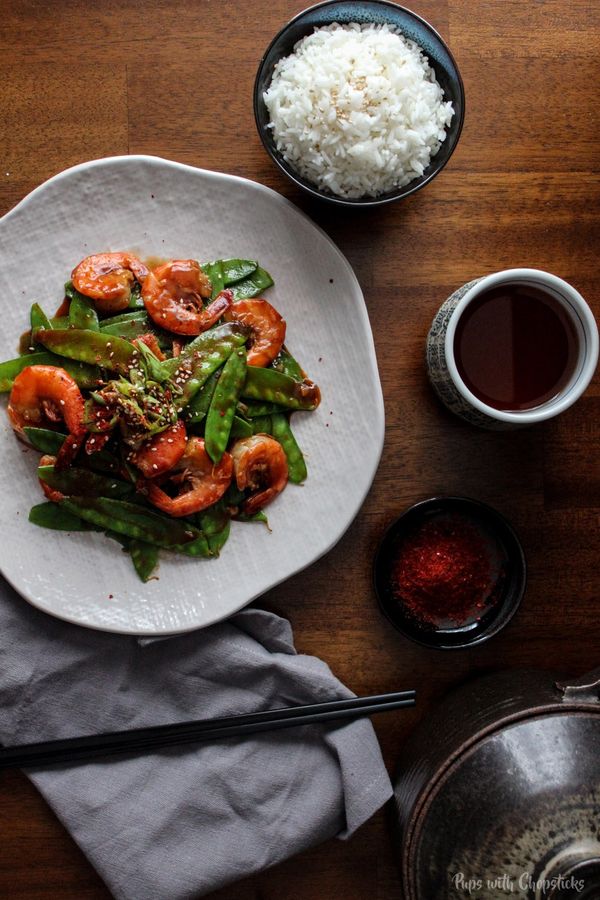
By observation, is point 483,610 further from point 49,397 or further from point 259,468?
point 49,397

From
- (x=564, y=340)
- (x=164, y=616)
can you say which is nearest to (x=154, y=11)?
(x=564, y=340)

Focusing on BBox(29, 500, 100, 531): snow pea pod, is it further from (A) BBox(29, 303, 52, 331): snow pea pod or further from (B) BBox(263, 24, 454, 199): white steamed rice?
(B) BBox(263, 24, 454, 199): white steamed rice

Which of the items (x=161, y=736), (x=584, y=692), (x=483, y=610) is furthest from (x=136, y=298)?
(x=584, y=692)

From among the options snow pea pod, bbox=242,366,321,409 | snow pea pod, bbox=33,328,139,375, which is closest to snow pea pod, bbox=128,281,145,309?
snow pea pod, bbox=33,328,139,375

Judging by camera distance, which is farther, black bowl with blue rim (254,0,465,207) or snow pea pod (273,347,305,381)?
snow pea pod (273,347,305,381)

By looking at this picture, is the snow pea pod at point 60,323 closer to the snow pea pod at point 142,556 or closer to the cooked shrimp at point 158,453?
the cooked shrimp at point 158,453

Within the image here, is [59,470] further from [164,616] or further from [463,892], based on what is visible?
[463,892]
